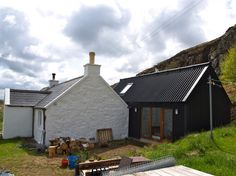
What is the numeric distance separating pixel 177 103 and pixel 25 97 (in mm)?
13096

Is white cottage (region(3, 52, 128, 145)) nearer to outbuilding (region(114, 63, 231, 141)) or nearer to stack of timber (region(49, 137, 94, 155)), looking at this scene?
outbuilding (region(114, 63, 231, 141))

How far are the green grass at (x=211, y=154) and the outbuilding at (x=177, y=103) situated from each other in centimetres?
246

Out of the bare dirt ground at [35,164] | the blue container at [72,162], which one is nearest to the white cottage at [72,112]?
the bare dirt ground at [35,164]

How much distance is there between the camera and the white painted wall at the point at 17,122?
20297 mm

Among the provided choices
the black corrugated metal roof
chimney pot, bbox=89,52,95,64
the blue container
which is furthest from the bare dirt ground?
chimney pot, bbox=89,52,95,64

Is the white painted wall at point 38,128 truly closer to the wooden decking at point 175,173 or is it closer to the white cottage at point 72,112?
the white cottage at point 72,112

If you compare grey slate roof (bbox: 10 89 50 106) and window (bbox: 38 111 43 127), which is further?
grey slate roof (bbox: 10 89 50 106)

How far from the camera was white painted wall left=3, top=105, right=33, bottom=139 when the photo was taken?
66.6ft

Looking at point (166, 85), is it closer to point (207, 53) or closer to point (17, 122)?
point (17, 122)

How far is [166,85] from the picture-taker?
18.4 metres

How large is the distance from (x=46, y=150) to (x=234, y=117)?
1336 cm

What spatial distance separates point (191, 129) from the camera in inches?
596

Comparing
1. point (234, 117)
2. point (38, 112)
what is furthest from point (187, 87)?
point (38, 112)

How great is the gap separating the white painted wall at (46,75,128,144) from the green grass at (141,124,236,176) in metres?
8.05
